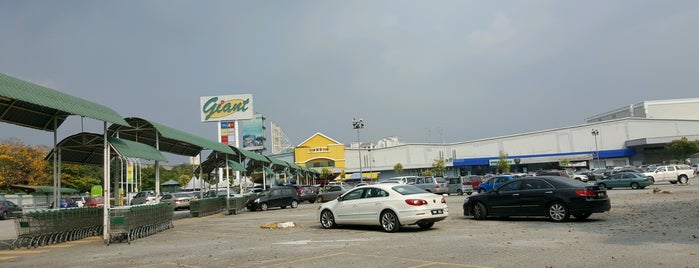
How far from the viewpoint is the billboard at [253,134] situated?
280 feet

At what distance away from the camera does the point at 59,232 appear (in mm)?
14539

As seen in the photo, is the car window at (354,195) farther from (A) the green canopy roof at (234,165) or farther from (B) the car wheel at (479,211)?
(A) the green canopy roof at (234,165)

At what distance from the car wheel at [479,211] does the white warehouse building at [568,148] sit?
219 ft

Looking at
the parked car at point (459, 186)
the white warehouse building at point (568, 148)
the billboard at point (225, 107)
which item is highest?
the billboard at point (225, 107)

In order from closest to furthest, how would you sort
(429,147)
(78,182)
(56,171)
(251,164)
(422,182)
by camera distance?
(56,171)
(422,182)
(251,164)
(78,182)
(429,147)

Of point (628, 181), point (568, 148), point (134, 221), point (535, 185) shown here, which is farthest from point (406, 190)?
point (568, 148)

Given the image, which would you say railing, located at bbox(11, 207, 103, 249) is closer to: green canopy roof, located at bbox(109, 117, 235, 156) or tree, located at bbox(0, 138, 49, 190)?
green canopy roof, located at bbox(109, 117, 235, 156)

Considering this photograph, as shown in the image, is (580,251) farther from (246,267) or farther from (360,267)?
(246,267)

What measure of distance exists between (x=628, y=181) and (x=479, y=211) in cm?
2295

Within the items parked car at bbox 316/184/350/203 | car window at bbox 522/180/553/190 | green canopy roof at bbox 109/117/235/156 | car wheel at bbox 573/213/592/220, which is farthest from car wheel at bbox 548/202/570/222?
parked car at bbox 316/184/350/203

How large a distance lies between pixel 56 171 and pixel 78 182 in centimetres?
4898

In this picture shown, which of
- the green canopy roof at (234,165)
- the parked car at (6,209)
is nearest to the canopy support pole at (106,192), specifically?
the green canopy roof at (234,165)

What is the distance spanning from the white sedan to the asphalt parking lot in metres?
0.38

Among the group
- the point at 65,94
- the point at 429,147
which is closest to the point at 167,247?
the point at 65,94
